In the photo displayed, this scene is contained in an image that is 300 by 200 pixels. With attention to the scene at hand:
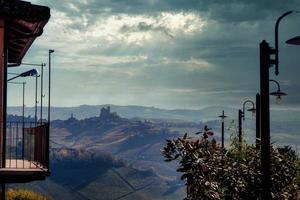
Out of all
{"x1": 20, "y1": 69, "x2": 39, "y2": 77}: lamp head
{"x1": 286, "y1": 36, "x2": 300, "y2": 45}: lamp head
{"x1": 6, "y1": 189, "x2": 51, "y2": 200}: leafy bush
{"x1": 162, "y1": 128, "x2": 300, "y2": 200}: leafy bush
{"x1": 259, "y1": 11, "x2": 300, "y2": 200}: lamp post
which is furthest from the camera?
{"x1": 6, "y1": 189, "x2": 51, "y2": 200}: leafy bush

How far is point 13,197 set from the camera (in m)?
20.2

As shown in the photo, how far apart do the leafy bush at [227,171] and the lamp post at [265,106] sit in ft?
4.41

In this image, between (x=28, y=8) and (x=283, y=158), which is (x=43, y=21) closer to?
(x=28, y=8)

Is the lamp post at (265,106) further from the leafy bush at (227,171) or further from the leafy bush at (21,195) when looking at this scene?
the leafy bush at (21,195)

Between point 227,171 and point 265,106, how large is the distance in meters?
2.10

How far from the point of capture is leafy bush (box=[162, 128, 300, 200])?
38.4ft

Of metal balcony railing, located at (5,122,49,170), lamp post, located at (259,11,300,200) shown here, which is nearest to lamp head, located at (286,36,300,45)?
lamp post, located at (259,11,300,200)

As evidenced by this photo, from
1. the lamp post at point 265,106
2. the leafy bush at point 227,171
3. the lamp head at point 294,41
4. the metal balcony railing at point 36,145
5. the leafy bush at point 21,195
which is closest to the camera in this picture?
the lamp post at point 265,106

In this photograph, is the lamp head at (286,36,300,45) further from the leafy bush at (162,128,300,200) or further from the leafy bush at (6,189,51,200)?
the leafy bush at (6,189,51,200)

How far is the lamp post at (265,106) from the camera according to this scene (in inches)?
404

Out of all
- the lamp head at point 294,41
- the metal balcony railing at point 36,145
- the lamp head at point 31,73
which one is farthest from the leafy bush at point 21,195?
the lamp head at point 294,41

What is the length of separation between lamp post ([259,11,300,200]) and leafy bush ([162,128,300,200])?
135 centimetres

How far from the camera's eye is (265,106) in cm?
1054

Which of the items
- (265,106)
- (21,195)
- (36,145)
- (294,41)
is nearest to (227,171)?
(265,106)
